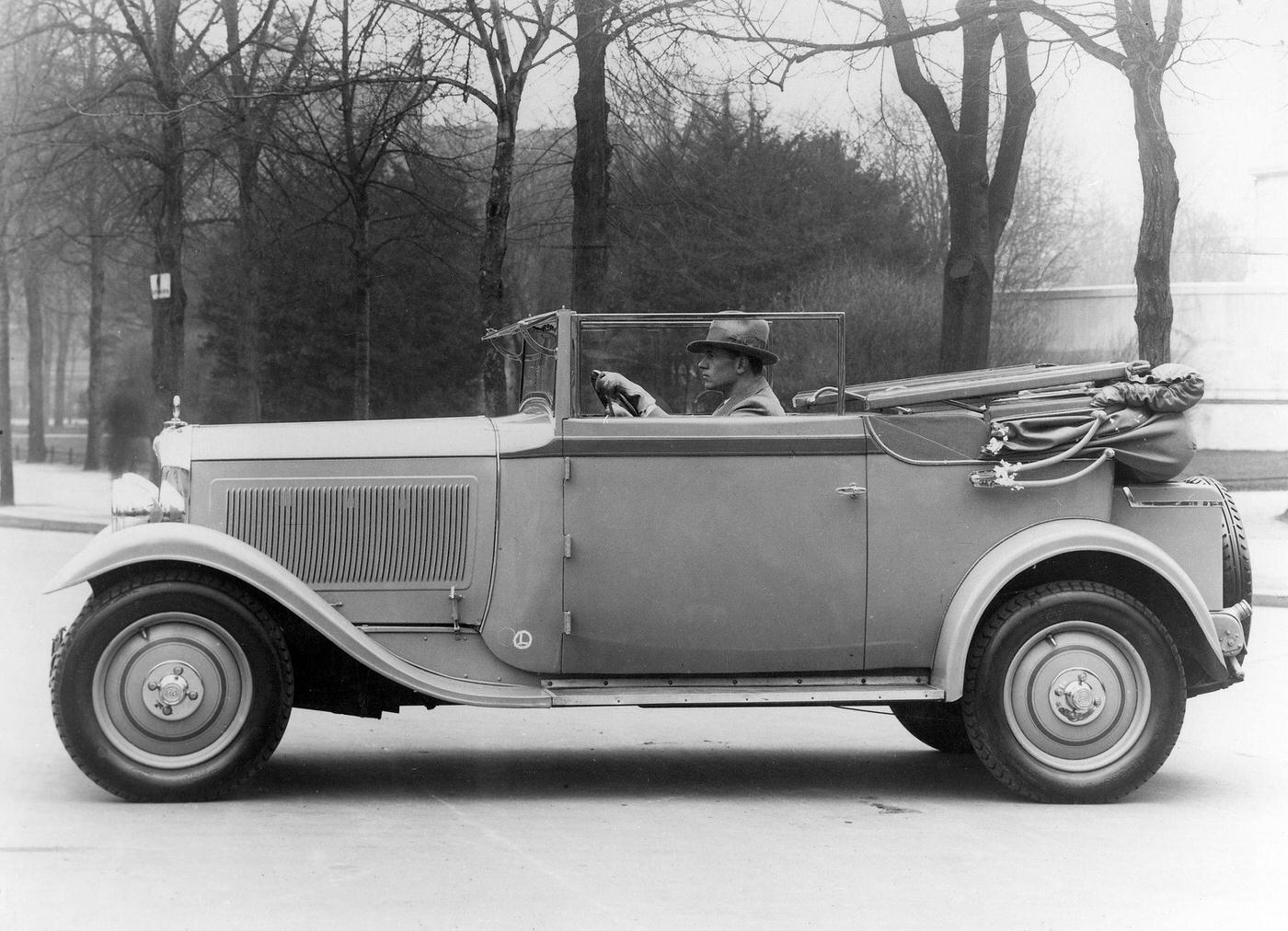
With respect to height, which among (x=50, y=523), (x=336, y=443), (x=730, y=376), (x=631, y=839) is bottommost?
(x=50, y=523)

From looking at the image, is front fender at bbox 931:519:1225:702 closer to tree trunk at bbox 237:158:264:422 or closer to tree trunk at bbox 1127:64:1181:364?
tree trunk at bbox 1127:64:1181:364

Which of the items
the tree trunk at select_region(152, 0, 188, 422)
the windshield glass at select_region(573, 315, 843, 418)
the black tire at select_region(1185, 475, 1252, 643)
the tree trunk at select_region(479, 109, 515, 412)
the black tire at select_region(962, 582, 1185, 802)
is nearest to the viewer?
the black tire at select_region(962, 582, 1185, 802)

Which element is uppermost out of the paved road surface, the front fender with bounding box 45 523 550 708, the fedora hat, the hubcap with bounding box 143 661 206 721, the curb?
the fedora hat

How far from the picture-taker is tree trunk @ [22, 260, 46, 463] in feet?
98.5

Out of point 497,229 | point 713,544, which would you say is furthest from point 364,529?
point 497,229

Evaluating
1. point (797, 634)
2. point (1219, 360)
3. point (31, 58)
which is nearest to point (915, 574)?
point (797, 634)

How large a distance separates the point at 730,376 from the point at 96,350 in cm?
2892

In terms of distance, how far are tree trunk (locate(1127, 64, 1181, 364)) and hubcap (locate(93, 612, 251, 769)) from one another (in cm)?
977

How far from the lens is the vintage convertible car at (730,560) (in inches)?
205

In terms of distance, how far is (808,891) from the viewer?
13.0ft

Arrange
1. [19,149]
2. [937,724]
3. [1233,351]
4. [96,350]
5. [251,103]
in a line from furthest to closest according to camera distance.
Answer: [96,350], [1233,351], [19,149], [251,103], [937,724]

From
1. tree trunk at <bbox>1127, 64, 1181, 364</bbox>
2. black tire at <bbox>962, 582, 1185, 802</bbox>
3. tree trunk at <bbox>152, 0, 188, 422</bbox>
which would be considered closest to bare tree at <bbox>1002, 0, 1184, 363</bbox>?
tree trunk at <bbox>1127, 64, 1181, 364</bbox>

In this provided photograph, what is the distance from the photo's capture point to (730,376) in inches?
221

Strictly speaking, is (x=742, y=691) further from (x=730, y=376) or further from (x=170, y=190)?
(x=170, y=190)
